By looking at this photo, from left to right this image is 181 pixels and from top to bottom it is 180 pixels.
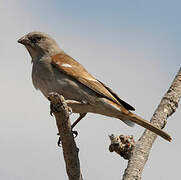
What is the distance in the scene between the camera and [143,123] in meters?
5.93

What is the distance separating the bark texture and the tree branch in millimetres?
598

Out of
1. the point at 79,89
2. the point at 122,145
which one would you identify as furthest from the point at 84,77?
the point at 122,145

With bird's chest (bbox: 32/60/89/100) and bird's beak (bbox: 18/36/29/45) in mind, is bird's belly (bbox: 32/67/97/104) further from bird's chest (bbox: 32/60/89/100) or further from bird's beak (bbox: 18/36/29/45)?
bird's beak (bbox: 18/36/29/45)

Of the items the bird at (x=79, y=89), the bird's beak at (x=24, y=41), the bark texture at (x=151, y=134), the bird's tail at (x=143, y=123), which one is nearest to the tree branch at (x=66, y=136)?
the bark texture at (x=151, y=134)

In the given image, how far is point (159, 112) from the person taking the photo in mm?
5328

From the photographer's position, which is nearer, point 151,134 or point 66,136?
point 66,136

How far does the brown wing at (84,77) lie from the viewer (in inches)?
252

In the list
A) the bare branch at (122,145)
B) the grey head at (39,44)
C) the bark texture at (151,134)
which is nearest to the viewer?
the bark texture at (151,134)

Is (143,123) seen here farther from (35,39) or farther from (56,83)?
(35,39)

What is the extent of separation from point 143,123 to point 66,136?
1.63m

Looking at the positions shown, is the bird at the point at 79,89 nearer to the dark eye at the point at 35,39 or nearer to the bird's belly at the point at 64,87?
→ the bird's belly at the point at 64,87

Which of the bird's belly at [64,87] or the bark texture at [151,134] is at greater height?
the bird's belly at [64,87]

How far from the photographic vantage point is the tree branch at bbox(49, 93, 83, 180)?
4621 millimetres

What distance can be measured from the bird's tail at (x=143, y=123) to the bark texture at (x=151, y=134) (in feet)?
0.21
